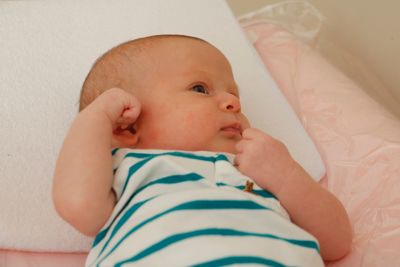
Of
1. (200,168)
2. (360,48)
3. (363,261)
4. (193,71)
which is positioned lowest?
(363,261)

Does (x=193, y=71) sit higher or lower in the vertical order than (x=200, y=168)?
higher

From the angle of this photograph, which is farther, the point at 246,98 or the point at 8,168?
the point at 246,98

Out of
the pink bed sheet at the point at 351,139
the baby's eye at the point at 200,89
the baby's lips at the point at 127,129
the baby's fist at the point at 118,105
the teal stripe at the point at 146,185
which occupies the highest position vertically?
the baby's fist at the point at 118,105

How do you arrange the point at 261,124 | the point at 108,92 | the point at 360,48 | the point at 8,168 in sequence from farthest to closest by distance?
the point at 360,48, the point at 261,124, the point at 8,168, the point at 108,92

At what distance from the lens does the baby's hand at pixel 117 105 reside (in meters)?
0.83

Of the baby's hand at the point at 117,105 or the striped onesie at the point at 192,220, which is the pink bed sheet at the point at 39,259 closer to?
the striped onesie at the point at 192,220

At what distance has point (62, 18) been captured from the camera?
1193 mm

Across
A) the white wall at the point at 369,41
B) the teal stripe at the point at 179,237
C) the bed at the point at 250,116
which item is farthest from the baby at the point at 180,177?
the white wall at the point at 369,41

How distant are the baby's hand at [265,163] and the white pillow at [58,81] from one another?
0.82 feet

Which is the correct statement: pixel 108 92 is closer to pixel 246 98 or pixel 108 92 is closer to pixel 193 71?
pixel 193 71

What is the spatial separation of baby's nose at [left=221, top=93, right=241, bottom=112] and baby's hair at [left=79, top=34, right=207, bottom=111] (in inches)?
6.3

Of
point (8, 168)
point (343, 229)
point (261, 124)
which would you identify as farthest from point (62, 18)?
point (343, 229)

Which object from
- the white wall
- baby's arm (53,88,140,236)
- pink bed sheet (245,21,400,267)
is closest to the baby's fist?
baby's arm (53,88,140,236)

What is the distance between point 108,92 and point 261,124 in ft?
1.32
